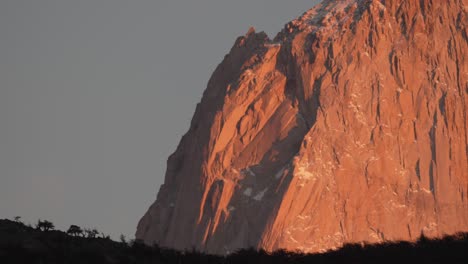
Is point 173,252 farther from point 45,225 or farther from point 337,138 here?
point 337,138

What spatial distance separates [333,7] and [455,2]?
13687 millimetres

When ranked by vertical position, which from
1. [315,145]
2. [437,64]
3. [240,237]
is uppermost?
[437,64]

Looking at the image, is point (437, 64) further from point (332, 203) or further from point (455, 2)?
point (332, 203)

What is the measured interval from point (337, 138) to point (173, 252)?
112 m

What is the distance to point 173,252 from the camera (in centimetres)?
3819

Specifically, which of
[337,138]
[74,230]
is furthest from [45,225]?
[337,138]

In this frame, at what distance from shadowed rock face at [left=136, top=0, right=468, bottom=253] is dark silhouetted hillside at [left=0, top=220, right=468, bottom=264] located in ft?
335

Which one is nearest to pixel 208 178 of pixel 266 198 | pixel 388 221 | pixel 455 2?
pixel 266 198

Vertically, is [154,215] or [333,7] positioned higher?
[333,7]

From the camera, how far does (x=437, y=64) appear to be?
156m

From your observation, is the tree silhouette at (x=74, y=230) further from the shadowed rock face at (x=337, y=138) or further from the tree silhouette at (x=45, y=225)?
the shadowed rock face at (x=337, y=138)

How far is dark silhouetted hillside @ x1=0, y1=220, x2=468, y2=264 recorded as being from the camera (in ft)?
114

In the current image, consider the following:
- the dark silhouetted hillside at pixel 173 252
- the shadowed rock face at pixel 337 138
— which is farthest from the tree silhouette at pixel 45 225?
the shadowed rock face at pixel 337 138

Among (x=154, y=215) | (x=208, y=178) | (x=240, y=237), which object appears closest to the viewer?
(x=240, y=237)
